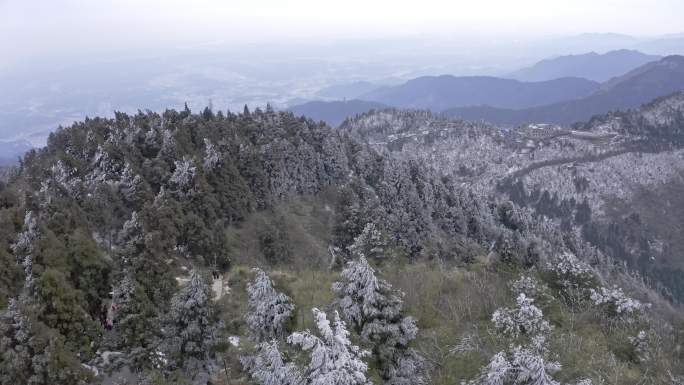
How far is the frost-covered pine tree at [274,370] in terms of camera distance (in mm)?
12133

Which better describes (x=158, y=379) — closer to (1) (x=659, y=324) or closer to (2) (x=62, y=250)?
(2) (x=62, y=250)

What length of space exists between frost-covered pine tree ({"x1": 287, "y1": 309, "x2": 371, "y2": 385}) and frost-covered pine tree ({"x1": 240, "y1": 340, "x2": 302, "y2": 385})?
2.15 feet

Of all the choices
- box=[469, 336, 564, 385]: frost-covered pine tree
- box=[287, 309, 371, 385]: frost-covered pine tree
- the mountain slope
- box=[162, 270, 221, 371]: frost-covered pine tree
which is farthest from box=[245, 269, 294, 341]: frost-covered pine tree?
the mountain slope

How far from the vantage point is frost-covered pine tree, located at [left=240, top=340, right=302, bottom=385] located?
12133mm

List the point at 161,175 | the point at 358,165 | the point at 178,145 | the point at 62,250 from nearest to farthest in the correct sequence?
the point at 62,250 → the point at 161,175 → the point at 178,145 → the point at 358,165

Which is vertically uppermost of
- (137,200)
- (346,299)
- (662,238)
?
(346,299)

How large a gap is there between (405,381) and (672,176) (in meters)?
177

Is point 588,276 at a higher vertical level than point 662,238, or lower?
higher

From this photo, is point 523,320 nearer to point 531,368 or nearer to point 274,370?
point 531,368

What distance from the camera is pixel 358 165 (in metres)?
74.8

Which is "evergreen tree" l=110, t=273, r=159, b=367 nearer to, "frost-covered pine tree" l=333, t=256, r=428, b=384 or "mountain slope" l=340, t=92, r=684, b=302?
"frost-covered pine tree" l=333, t=256, r=428, b=384

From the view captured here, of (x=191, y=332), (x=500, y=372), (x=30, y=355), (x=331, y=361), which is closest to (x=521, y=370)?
(x=500, y=372)

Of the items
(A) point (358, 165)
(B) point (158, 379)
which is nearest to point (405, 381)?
(B) point (158, 379)

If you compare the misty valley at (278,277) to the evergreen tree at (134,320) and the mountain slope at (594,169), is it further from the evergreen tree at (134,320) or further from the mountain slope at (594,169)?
the mountain slope at (594,169)
